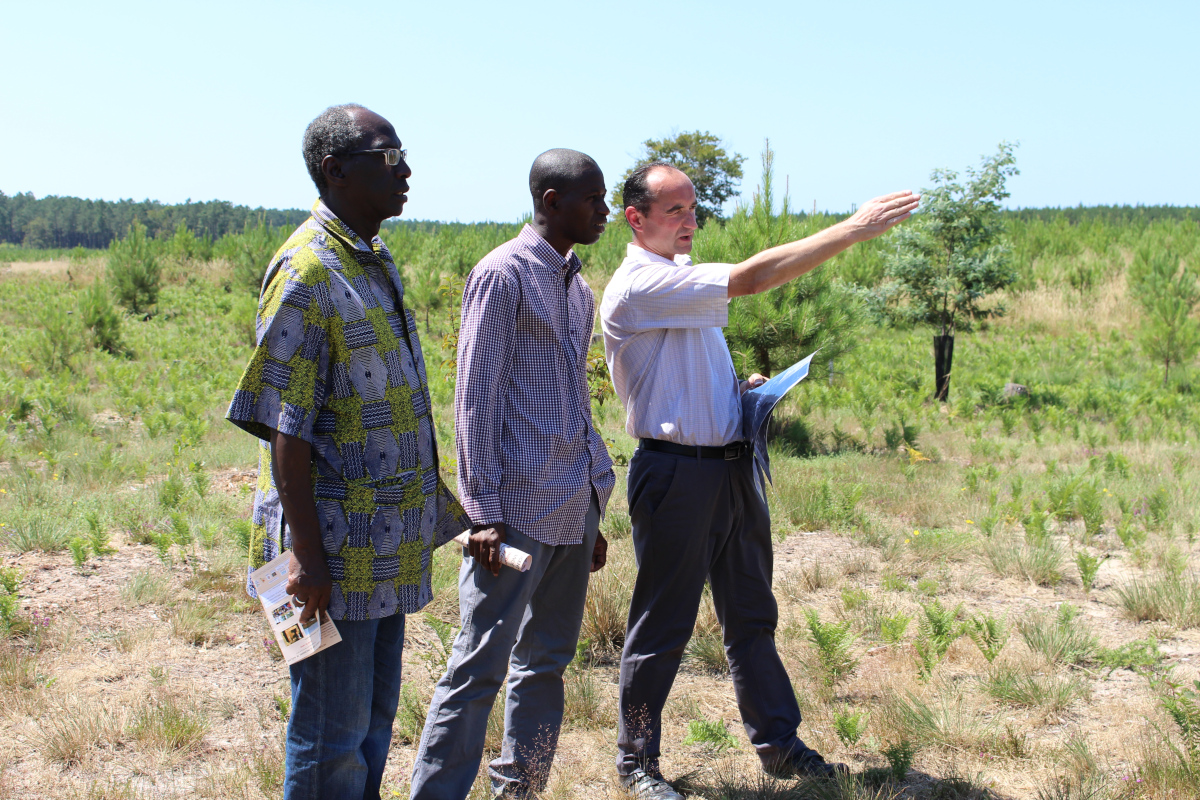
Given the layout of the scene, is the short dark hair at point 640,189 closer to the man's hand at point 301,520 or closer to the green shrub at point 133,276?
the man's hand at point 301,520

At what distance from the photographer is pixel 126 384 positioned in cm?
1094

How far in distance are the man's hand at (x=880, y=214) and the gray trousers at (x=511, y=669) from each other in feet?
3.56

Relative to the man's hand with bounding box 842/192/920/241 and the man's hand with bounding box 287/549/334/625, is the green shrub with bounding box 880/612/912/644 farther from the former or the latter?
the man's hand with bounding box 287/549/334/625

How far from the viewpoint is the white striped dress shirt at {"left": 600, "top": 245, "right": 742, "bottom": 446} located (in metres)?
2.55

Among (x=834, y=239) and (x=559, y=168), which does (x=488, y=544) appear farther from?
(x=834, y=239)

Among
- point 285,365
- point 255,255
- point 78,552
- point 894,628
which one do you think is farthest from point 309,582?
point 255,255

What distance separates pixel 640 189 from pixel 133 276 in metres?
21.9

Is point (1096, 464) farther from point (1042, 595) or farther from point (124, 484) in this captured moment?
point (124, 484)

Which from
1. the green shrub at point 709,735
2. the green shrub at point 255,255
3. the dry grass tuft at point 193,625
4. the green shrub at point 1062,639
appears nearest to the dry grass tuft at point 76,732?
the dry grass tuft at point 193,625

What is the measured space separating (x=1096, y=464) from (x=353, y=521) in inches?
286

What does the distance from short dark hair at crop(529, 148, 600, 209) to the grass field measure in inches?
72.0

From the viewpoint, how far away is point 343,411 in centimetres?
185

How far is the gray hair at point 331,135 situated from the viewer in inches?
74.5

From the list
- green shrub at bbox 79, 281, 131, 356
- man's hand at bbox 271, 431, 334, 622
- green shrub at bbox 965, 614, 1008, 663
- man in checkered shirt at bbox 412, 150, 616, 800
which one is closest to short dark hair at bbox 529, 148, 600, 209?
man in checkered shirt at bbox 412, 150, 616, 800
